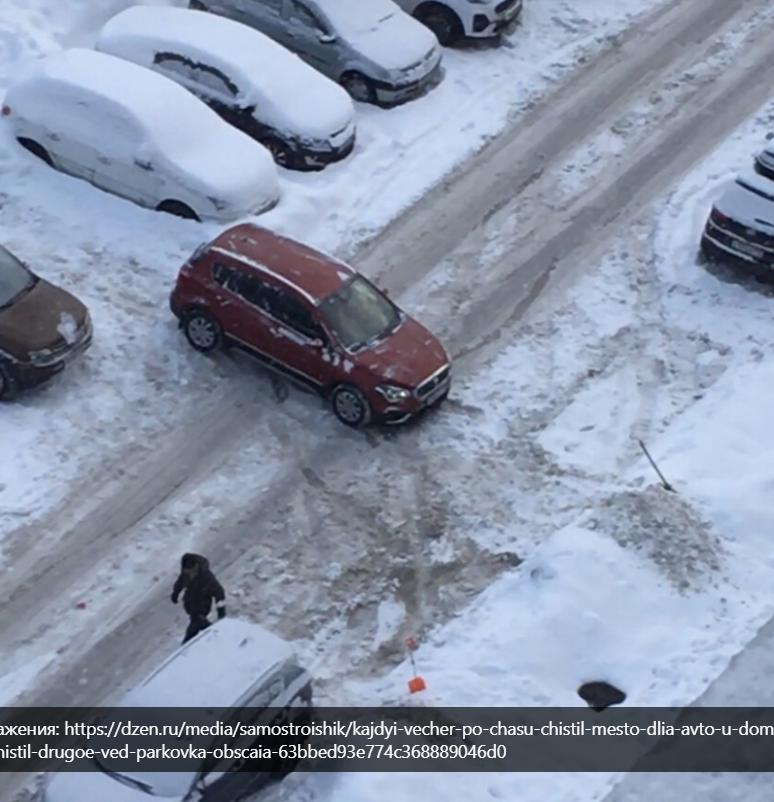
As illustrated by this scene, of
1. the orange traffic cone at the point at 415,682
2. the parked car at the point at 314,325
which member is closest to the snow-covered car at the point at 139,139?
the parked car at the point at 314,325

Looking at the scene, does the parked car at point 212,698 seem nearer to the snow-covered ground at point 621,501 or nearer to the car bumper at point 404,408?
the snow-covered ground at point 621,501

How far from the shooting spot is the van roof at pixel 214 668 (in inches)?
591

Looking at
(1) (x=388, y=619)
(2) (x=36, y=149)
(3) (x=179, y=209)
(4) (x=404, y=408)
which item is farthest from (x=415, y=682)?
(2) (x=36, y=149)

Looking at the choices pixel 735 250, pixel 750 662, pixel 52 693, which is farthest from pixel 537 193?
pixel 52 693

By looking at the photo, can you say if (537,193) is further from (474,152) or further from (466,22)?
(466,22)

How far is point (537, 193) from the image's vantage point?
24562mm

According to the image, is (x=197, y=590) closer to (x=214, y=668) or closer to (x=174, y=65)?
(x=214, y=668)

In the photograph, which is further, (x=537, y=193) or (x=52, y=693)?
(x=537, y=193)

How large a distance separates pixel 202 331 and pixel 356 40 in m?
7.14

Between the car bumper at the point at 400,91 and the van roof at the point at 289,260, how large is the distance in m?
5.31

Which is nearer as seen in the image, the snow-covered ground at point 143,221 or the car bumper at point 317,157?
the snow-covered ground at point 143,221

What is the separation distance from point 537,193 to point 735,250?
3406mm

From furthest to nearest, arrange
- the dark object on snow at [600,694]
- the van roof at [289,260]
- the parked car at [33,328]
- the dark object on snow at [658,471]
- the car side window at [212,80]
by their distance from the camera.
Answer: the car side window at [212,80] → the van roof at [289,260] → the parked car at [33,328] → the dark object on snow at [658,471] → the dark object on snow at [600,694]

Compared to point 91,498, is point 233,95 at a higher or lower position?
higher
